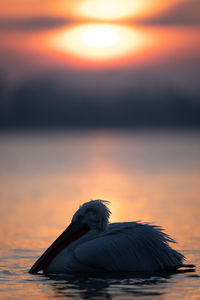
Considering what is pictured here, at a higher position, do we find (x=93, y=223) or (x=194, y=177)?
(x=194, y=177)

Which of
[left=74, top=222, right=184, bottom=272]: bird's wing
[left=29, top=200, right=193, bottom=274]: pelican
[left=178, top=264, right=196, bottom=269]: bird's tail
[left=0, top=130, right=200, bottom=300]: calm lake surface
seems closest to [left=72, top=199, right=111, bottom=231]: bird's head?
[left=29, top=200, right=193, bottom=274]: pelican

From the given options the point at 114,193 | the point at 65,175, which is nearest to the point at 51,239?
the point at 114,193

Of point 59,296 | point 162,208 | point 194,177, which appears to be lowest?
point 59,296

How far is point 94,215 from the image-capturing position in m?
8.76

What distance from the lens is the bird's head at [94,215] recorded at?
8.71 meters

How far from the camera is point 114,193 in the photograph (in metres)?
17.6

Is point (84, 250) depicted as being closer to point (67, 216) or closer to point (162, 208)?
point (67, 216)

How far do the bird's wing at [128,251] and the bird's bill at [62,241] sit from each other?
0.40 m

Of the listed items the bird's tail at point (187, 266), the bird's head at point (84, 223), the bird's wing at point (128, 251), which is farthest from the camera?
the bird's head at point (84, 223)

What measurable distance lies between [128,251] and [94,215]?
66cm

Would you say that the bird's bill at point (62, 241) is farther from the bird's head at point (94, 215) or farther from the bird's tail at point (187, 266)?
the bird's tail at point (187, 266)

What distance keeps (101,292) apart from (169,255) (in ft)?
4.27

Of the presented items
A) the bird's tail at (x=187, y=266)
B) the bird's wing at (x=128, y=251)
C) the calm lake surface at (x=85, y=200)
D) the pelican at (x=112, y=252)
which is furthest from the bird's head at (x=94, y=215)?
the bird's tail at (x=187, y=266)

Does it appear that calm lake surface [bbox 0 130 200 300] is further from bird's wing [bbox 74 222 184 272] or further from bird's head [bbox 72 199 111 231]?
bird's head [bbox 72 199 111 231]
